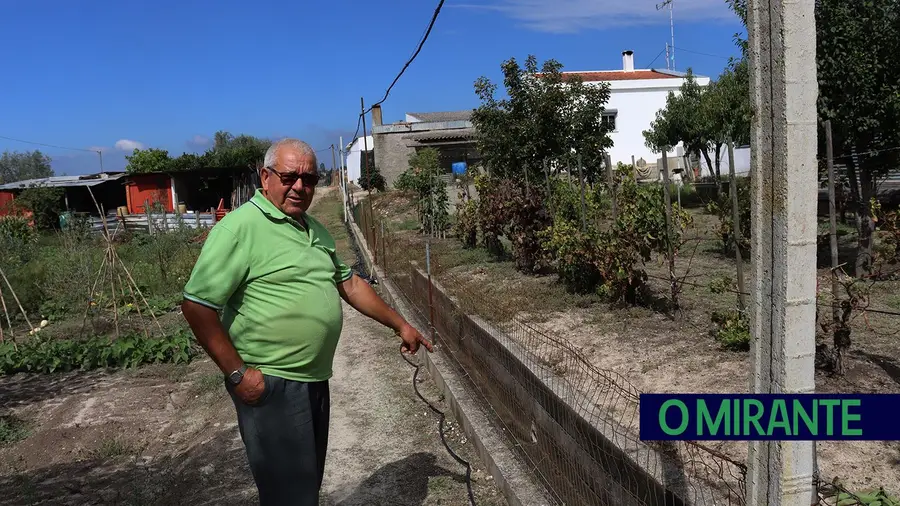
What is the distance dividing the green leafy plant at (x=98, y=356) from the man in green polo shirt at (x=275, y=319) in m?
5.60

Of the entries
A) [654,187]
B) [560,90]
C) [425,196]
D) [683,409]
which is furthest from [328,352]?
[425,196]

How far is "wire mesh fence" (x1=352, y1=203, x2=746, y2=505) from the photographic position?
99.8 inches

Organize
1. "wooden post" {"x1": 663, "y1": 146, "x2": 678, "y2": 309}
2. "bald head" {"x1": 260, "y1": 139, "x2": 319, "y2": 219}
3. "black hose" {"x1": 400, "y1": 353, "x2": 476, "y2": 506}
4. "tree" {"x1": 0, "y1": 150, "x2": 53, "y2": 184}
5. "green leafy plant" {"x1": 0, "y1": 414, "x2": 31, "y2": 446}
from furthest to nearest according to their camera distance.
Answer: "tree" {"x1": 0, "y1": 150, "x2": 53, "y2": 184}
"wooden post" {"x1": 663, "y1": 146, "x2": 678, "y2": 309}
"green leafy plant" {"x1": 0, "y1": 414, "x2": 31, "y2": 446}
"black hose" {"x1": 400, "y1": 353, "x2": 476, "y2": 506}
"bald head" {"x1": 260, "y1": 139, "x2": 319, "y2": 219}

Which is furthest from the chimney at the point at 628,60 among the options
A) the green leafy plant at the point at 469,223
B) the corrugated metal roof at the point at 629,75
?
the green leafy plant at the point at 469,223

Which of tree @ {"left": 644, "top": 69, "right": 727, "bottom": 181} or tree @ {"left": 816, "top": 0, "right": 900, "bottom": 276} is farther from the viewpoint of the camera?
tree @ {"left": 644, "top": 69, "right": 727, "bottom": 181}

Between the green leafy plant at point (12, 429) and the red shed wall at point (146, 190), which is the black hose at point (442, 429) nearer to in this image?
the green leafy plant at point (12, 429)

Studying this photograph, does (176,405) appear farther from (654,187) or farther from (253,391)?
(654,187)

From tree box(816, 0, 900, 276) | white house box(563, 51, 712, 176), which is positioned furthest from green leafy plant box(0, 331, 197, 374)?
white house box(563, 51, 712, 176)

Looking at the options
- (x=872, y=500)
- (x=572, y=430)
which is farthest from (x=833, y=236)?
(x=572, y=430)

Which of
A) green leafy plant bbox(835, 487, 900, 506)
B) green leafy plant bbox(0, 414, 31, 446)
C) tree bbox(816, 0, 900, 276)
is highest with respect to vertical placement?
tree bbox(816, 0, 900, 276)

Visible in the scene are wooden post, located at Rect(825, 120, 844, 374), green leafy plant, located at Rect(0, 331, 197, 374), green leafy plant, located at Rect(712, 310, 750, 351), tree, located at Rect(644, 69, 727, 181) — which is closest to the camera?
wooden post, located at Rect(825, 120, 844, 374)

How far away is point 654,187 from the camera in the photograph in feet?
23.4

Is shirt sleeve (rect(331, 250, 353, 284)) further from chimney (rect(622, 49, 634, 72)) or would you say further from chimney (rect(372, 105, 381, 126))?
chimney (rect(622, 49, 634, 72))

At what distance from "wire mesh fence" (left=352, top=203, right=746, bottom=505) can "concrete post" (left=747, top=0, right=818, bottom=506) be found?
0.46m
